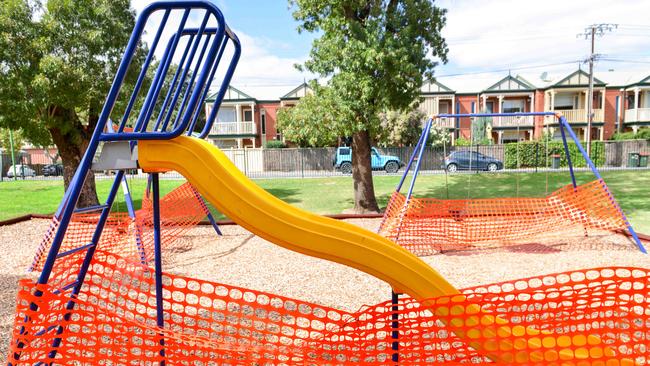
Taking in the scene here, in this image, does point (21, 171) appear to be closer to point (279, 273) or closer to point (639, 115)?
point (279, 273)

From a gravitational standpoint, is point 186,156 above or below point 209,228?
above

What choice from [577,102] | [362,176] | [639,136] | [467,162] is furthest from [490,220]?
[577,102]

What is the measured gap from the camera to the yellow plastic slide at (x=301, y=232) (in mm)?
2020

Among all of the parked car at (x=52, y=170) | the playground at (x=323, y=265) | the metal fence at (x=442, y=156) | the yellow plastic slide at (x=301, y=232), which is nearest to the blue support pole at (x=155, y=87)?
the yellow plastic slide at (x=301, y=232)

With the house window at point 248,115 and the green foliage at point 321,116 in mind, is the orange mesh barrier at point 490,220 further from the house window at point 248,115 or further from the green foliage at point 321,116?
the house window at point 248,115

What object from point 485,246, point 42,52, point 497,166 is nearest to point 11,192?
point 42,52

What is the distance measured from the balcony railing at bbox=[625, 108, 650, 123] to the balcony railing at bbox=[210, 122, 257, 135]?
32091mm

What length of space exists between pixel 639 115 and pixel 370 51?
3583 centimetres

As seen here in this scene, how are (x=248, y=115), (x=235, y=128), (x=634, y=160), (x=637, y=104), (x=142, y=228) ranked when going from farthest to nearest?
(x=248, y=115)
(x=235, y=128)
(x=637, y=104)
(x=634, y=160)
(x=142, y=228)

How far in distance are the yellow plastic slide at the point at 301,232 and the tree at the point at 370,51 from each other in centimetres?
617

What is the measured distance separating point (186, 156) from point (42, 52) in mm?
7732

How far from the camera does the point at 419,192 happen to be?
45.8ft

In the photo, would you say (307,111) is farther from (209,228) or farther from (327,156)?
(327,156)

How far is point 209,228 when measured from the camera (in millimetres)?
8070
